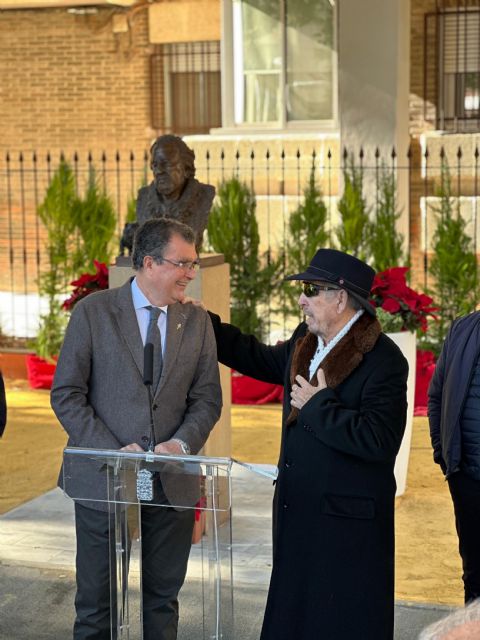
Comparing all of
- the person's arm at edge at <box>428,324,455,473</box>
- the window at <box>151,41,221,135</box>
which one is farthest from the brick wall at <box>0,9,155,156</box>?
the person's arm at edge at <box>428,324,455,473</box>

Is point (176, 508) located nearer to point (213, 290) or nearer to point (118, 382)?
point (118, 382)

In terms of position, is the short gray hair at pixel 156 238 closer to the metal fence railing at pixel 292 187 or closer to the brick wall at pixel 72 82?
the metal fence railing at pixel 292 187

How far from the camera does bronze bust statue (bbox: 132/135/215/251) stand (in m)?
6.41

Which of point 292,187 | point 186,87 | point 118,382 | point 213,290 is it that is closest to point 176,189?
point 213,290

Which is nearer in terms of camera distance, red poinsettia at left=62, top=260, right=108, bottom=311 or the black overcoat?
the black overcoat

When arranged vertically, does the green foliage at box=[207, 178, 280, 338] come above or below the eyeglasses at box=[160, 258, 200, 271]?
below

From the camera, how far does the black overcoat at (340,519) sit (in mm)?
3625

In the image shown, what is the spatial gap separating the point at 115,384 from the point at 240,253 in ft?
22.7

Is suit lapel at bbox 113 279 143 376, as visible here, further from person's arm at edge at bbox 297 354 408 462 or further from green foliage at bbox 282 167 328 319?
green foliage at bbox 282 167 328 319

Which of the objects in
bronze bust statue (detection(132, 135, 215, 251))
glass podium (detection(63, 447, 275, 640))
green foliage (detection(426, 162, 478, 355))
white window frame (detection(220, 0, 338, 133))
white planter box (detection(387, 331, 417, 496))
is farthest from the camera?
white window frame (detection(220, 0, 338, 133))

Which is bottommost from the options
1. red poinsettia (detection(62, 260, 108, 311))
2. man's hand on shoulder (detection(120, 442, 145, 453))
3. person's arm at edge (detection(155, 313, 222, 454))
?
man's hand on shoulder (detection(120, 442, 145, 453))

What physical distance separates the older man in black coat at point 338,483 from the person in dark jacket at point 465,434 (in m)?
0.75

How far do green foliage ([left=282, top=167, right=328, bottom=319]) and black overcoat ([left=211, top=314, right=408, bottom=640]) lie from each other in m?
6.85

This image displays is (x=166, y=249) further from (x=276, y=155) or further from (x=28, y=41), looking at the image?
(x=28, y=41)
